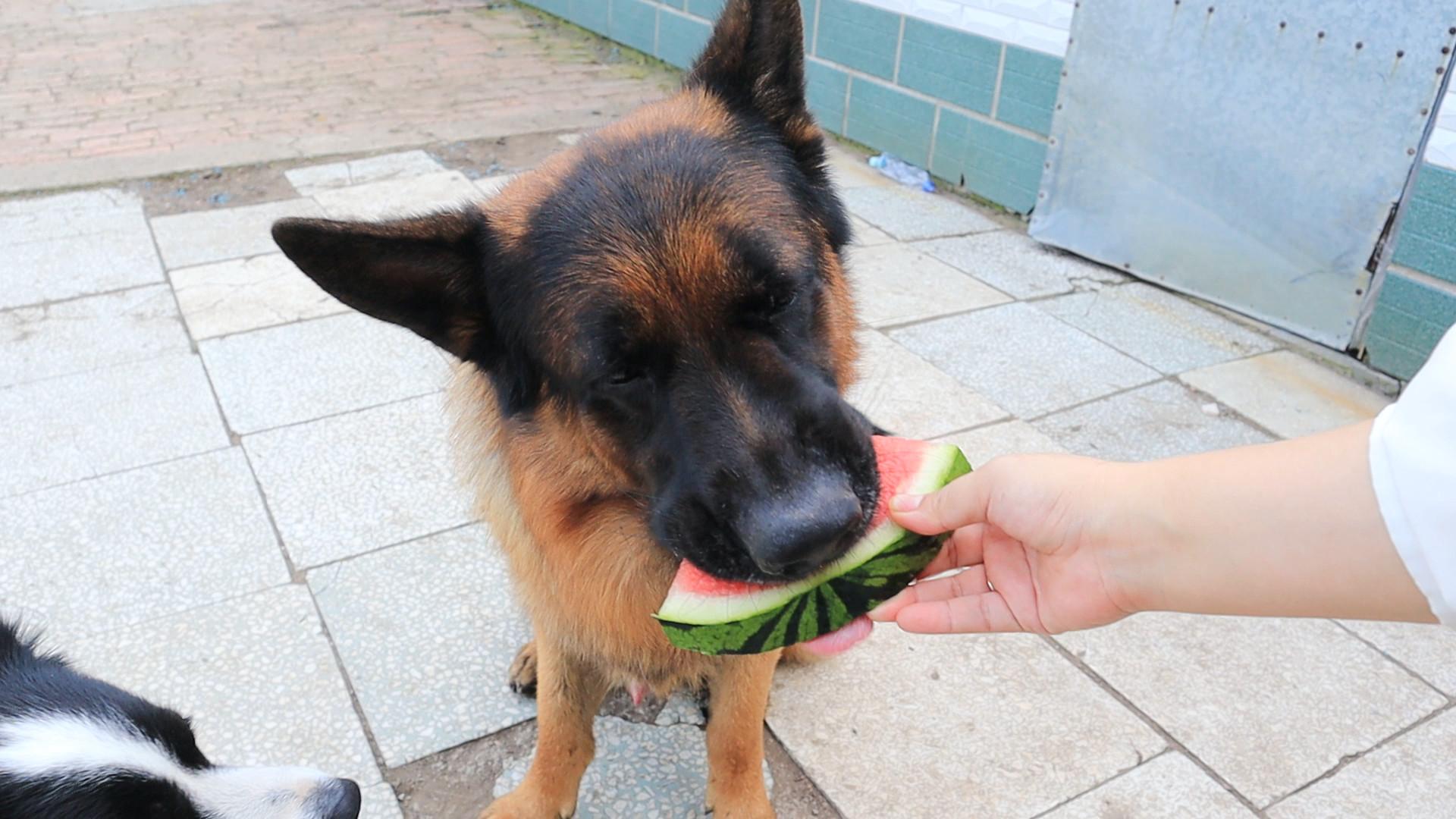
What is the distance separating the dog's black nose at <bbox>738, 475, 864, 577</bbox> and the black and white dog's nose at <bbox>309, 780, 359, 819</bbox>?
1.12 metres

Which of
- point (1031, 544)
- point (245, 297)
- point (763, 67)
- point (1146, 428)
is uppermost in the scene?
point (763, 67)

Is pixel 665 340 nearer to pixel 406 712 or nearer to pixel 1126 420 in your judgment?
pixel 406 712

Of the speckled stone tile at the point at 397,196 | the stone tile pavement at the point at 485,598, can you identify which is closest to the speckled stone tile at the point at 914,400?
the stone tile pavement at the point at 485,598

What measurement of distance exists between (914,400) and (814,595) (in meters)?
2.71

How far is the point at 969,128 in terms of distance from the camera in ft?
22.6

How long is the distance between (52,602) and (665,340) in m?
2.59

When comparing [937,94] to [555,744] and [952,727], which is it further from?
[555,744]

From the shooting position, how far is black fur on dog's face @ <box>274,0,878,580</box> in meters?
1.94

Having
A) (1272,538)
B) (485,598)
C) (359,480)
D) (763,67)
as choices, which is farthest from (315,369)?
(1272,538)

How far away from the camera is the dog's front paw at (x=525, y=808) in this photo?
261cm

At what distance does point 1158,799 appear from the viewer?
270 centimetres

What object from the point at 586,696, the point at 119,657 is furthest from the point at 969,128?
the point at 119,657

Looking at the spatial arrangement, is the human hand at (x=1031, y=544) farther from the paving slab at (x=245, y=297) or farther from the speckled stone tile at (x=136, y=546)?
the paving slab at (x=245, y=297)

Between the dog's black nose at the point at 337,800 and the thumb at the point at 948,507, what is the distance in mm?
1373
